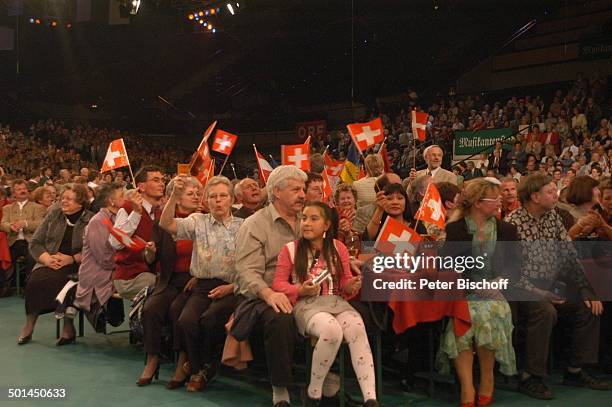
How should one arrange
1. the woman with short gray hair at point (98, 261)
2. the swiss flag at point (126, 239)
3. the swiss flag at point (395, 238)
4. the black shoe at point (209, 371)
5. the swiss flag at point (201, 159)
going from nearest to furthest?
the swiss flag at point (395, 238) → the black shoe at point (209, 371) → the swiss flag at point (126, 239) → the woman with short gray hair at point (98, 261) → the swiss flag at point (201, 159)

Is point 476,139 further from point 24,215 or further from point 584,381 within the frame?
point 584,381

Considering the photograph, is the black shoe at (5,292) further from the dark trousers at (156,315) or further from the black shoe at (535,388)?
the black shoe at (535,388)

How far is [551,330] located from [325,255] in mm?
1450

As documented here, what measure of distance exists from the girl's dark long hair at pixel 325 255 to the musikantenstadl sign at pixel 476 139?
10131mm

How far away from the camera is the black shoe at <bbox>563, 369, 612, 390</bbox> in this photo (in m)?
4.19

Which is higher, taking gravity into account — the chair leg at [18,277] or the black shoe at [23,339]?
the chair leg at [18,277]

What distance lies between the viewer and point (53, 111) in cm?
2381

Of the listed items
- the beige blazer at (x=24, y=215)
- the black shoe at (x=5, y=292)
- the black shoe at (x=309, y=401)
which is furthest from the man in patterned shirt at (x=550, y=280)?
the black shoe at (x=5, y=292)

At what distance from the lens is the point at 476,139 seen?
14.1 meters

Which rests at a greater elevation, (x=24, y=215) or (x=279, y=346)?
(x=24, y=215)

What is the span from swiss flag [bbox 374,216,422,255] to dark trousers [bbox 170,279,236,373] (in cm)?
99

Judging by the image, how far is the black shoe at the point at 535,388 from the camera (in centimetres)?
399

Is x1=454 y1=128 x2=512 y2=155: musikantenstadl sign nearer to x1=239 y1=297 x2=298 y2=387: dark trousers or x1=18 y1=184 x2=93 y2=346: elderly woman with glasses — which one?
x1=18 y1=184 x2=93 y2=346: elderly woman with glasses

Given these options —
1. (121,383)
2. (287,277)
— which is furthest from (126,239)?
(287,277)
